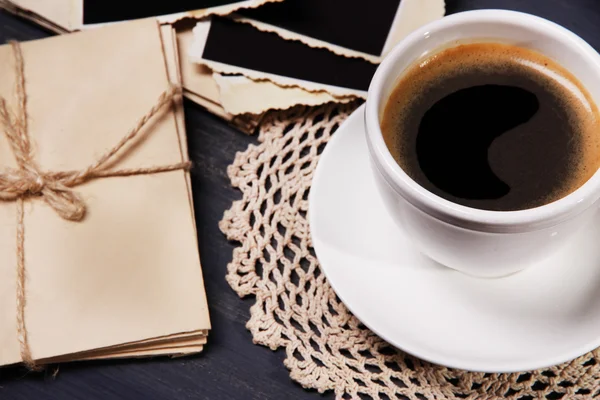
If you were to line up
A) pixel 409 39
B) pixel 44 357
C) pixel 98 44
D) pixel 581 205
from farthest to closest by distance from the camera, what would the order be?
pixel 98 44 < pixel 44 357 < pixel 409 39 < pixel 581 205

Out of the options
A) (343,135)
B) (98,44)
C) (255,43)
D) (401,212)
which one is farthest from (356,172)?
(98,44)

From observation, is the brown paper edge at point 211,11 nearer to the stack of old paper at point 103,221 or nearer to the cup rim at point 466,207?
the stack of old paper at point 103,221

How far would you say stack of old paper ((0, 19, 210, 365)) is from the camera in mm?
857

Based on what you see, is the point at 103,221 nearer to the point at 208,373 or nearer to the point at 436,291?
the point at 208,373

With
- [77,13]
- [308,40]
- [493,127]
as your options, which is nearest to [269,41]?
[308,40]

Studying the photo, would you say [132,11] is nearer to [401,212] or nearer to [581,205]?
[401,212]

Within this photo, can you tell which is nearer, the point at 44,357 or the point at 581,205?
the point at 581,205

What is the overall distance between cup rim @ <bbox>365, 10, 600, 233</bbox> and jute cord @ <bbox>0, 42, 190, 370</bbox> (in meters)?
0.31

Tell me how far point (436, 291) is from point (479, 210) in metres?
0.19

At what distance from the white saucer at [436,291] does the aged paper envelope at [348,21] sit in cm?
17

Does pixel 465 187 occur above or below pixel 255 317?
above

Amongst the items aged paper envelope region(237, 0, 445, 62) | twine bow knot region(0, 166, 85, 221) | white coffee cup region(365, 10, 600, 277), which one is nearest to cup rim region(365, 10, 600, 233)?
white coffee cup region(365, 10, 600, 277)

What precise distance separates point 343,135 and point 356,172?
1.8 inches

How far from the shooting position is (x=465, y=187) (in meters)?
0.72
